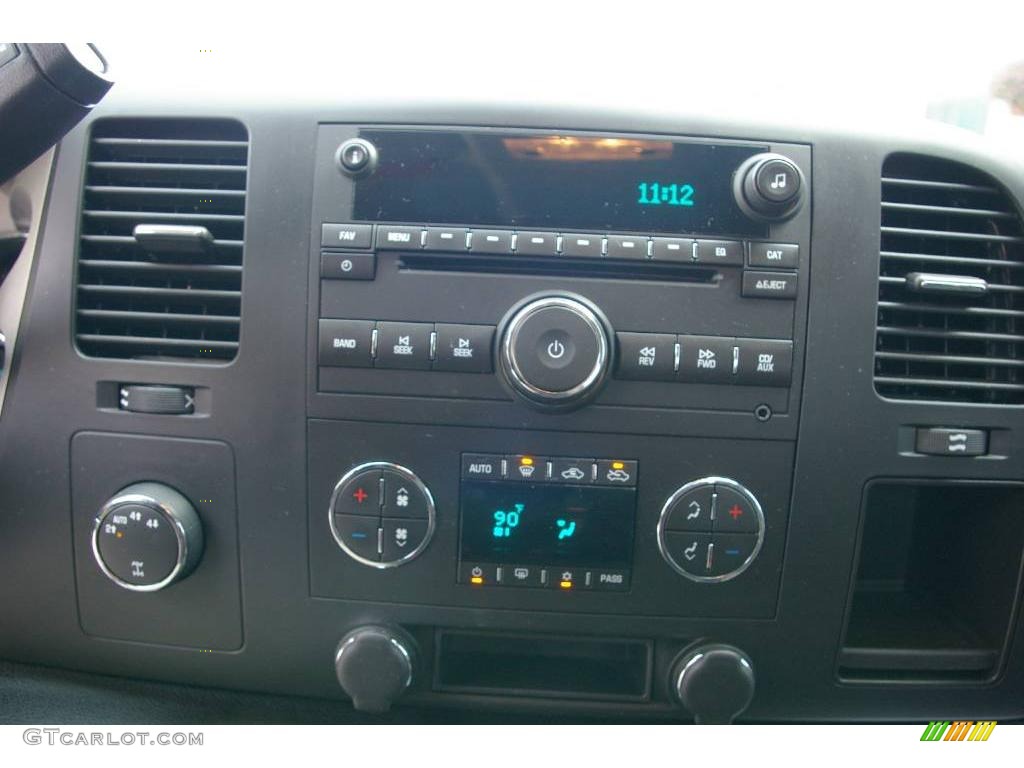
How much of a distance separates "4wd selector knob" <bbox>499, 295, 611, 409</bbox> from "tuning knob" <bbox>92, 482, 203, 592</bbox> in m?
0.54

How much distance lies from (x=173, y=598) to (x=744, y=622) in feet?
2.88

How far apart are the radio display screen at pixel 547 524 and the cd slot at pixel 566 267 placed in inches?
12.1

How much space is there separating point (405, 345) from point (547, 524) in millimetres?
331

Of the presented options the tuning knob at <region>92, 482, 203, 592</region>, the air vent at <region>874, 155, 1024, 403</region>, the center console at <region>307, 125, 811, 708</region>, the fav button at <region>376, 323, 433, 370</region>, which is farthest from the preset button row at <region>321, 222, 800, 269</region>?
the tuning knob at <region>92, 482, 203, 592</region>

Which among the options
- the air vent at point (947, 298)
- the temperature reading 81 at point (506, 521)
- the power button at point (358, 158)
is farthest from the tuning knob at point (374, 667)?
the air vent at point (947, 298)

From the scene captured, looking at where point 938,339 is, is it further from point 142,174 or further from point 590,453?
point 142,174

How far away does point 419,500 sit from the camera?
1.12 meters

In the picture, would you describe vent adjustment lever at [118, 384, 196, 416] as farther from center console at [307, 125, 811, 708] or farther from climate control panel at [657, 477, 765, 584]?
climate control panel at [657, 477, 765, 584]

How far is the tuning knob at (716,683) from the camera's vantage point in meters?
1.12

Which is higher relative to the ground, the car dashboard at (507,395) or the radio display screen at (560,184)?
the radio display screen at (560,184)
